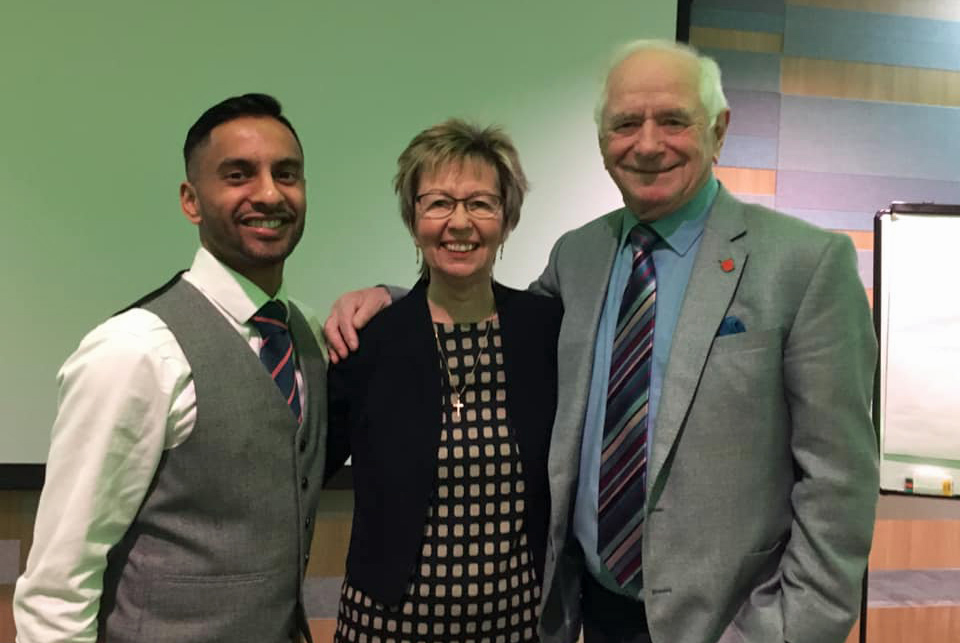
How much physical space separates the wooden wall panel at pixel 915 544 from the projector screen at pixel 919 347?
21.6 inches

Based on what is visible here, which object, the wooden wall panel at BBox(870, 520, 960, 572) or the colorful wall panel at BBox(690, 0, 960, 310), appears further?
the wooden wall panel at BBox(870, 520, 960, 572)

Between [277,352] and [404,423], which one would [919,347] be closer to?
[404,423]

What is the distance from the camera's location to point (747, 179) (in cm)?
243

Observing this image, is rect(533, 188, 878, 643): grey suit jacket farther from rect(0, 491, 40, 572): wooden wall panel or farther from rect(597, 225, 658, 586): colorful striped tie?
rect(0, 491, 40, 572): wooden wall panel

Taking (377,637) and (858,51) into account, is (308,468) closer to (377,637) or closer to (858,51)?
(377,637)

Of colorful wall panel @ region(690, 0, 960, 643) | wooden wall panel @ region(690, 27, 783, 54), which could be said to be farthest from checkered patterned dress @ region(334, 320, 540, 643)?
wooden wall panel @ region(690, 27, 783, 54)

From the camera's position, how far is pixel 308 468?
4.28 feet

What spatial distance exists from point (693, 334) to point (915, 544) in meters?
2.05

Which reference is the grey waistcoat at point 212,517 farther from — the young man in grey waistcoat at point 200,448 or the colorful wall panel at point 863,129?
the colorful wall panel at point 863,129

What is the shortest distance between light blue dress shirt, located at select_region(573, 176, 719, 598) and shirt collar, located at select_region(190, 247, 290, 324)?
2.34 feet

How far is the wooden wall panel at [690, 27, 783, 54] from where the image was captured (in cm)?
238

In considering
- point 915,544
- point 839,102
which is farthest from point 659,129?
point 915,544

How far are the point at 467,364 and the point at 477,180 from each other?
414 millimetres

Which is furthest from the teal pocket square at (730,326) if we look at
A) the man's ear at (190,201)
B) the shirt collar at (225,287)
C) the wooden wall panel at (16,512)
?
the wooden wall panel at (16,512)
